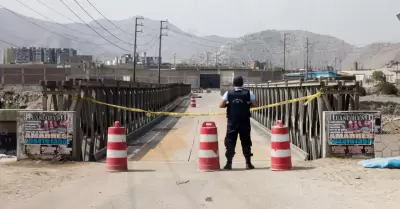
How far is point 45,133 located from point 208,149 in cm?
357

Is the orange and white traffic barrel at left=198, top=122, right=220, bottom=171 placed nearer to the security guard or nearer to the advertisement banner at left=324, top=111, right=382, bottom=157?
the security guard

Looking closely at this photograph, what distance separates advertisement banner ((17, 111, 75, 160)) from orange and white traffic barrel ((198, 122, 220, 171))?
9.62 feet

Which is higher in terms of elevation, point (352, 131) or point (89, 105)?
point (89, 105)

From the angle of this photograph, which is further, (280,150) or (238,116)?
(238,116)

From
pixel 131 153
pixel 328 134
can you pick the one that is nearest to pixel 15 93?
pixel 131 153

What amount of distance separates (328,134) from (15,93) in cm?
5982

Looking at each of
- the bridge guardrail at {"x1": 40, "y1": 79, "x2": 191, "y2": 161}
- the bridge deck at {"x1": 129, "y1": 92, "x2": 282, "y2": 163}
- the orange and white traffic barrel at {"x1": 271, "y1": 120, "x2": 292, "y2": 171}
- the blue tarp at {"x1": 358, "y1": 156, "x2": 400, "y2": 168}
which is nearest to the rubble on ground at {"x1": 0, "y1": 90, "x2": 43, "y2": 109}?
the bridge deck at {"x1": 129, "y1": 92, "x2": 282, "y2": 163}

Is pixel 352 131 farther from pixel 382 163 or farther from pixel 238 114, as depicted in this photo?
pixel 238 114

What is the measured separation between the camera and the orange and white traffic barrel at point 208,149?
1035cm

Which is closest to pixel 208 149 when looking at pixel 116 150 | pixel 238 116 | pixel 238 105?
pixel 238 116

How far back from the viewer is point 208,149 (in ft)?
34.0

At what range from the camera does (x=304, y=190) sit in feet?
27.6

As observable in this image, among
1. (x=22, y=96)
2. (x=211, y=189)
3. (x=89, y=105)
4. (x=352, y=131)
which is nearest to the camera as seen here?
(x=211, y=189)

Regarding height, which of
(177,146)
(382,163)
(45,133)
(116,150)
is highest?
(45,133)
